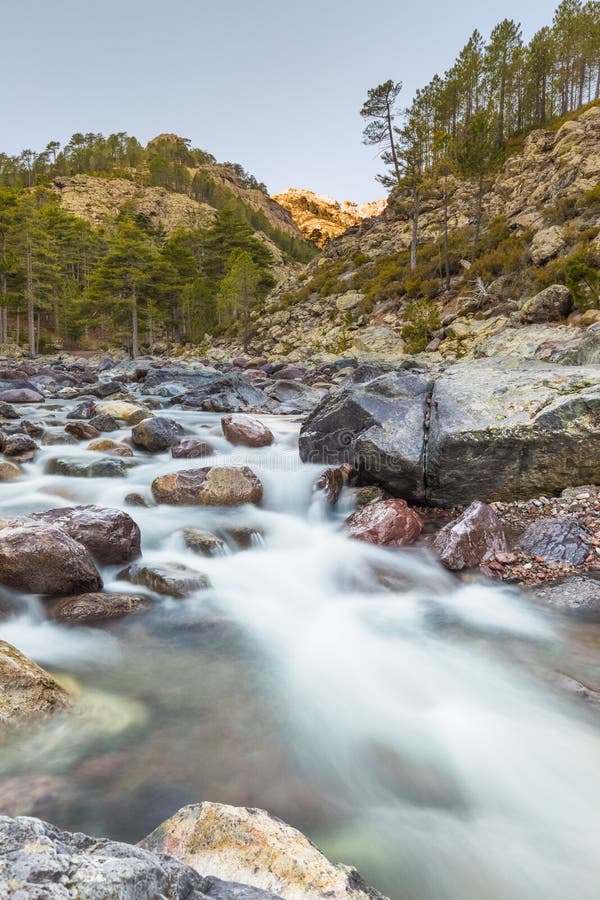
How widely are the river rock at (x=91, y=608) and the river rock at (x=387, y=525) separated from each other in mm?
2567

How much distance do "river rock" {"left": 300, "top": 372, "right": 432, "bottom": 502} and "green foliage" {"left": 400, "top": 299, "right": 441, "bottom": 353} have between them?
14.2 m

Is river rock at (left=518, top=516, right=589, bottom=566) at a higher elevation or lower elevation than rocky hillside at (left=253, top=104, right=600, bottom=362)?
lower

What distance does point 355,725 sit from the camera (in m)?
2.95

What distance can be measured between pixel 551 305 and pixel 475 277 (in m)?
9.03

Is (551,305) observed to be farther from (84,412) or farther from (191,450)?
(84,412)

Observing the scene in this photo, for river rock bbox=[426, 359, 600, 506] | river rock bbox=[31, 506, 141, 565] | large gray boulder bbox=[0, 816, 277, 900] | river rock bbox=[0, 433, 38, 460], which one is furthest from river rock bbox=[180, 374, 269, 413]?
large gray boulder bbox=[0, 816, 277, 900]

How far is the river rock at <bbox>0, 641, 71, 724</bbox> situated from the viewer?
250 cm

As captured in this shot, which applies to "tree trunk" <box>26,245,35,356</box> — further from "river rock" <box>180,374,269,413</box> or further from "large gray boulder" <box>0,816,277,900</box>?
"large gray boulder" <box>0,816,277,900</box>

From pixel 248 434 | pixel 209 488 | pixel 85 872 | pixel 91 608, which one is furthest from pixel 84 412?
pixel 85 872

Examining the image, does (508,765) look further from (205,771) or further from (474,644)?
(205,771)

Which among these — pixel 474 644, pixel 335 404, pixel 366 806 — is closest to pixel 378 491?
pixel 335 404

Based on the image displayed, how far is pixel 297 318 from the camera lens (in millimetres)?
33219

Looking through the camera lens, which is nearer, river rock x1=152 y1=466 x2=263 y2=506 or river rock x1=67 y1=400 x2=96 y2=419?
river rock x1=152 y1=466 x2=263 y2=506

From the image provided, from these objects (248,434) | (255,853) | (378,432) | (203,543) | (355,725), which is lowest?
(355,725)
